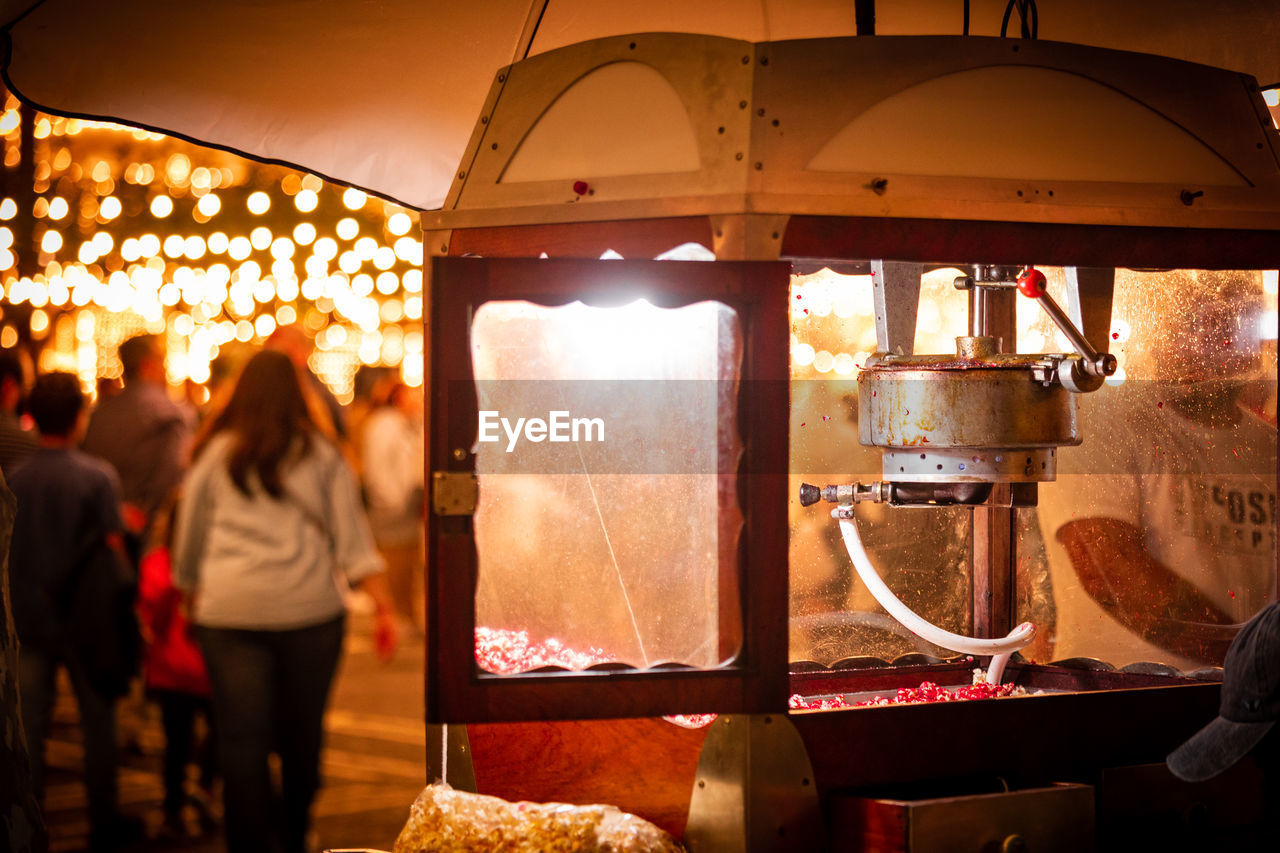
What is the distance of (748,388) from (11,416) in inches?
159

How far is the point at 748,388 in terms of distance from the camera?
254cm

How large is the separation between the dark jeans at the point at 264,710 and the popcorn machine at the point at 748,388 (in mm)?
1481

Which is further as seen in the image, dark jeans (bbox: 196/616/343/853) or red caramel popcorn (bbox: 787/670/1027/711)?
dark jeans (bbox: 196/616/343/853)

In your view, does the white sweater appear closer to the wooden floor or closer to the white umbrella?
the white umbrella

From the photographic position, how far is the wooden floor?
17.3 ft

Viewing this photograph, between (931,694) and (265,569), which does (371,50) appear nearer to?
(265,569)

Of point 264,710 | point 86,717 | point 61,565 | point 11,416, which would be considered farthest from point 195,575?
point 11,416

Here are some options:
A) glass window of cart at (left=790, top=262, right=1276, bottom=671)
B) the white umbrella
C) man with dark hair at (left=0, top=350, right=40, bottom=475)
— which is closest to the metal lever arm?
glass window of cart at (left=790, top=262, right=1276, bottom=671)

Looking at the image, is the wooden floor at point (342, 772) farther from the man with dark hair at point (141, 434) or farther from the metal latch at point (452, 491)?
the metal latch at point (452, 491)

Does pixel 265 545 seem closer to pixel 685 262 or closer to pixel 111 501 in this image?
pixel 111 501

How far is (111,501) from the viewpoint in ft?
16.8

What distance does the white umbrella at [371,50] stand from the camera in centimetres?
337

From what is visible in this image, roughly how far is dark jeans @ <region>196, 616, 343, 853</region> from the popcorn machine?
4.86 feet

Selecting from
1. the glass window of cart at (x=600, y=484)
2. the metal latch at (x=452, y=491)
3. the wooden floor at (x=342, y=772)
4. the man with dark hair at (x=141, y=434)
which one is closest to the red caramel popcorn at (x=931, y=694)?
the glass window of cart at (x=600, y=484)
